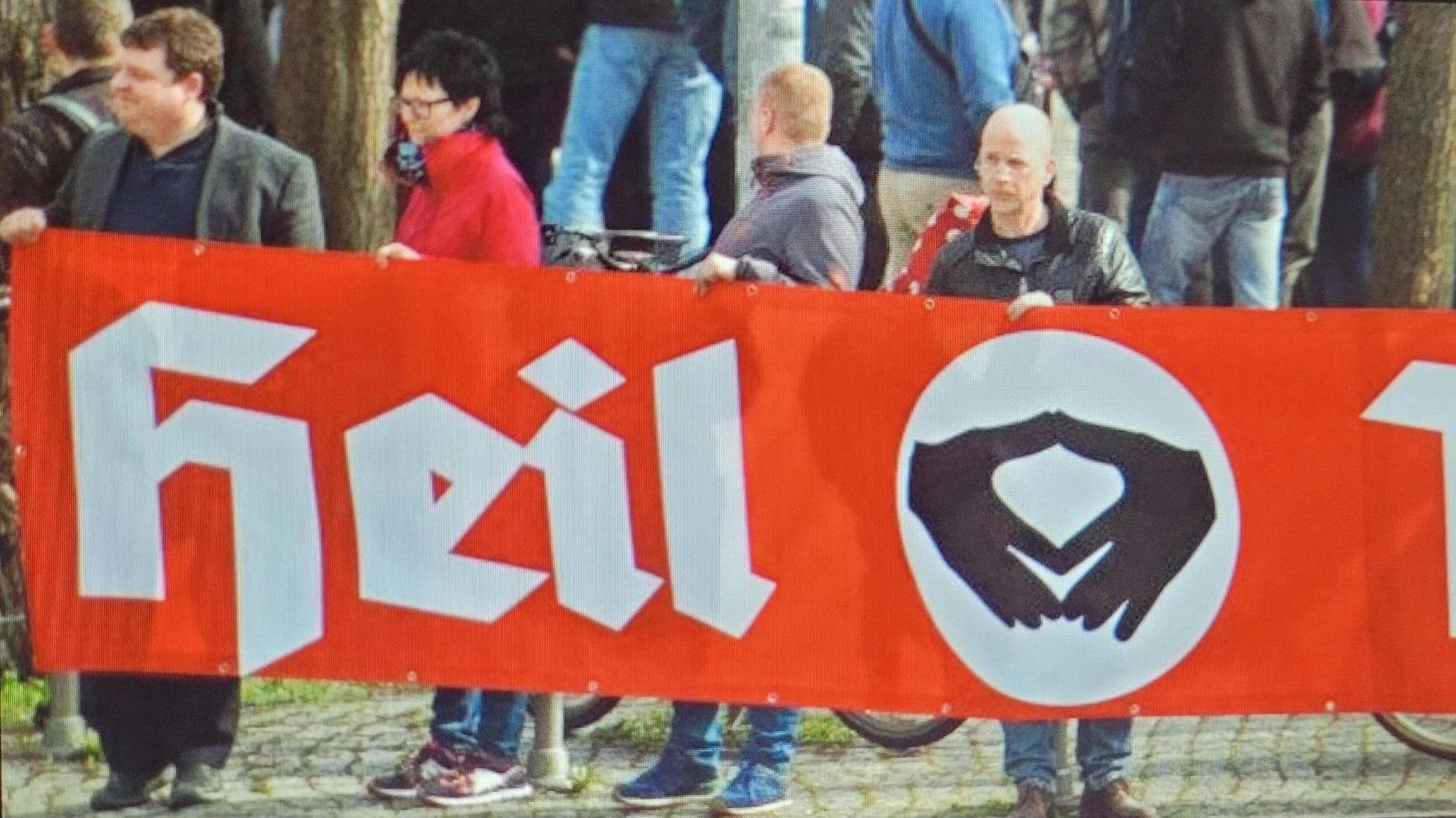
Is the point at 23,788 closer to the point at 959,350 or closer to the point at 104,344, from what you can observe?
the point at 104,344

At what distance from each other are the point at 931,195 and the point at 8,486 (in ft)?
9.61

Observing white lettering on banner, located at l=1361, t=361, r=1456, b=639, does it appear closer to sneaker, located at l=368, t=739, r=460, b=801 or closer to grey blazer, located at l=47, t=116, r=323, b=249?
sneaker, located at l=368, t=739, r=460, b=801

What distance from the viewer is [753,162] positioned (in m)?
9.70

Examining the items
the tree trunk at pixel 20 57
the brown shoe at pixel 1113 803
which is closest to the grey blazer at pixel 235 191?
the tree trunk at pixel 20 57

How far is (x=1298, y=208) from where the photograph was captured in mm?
11375

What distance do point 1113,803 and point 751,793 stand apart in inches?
38.2

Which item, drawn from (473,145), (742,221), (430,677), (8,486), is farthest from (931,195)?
(8,486)

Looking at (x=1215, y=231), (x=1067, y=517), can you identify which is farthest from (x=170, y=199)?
(x=1215, y=231)

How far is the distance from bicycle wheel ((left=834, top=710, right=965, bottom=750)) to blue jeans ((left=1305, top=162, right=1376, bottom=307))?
2.44m

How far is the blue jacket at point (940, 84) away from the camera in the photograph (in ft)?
33.7

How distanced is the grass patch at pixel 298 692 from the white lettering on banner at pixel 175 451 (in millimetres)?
549

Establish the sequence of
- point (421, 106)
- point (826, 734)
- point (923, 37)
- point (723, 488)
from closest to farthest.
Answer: point (723, 488), point (421, 106), point (826, 734), point (923, 37)

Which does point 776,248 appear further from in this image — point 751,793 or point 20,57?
point 20,57

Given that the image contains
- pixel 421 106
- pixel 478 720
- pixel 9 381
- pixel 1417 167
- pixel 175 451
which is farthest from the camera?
pixel 1417 167
